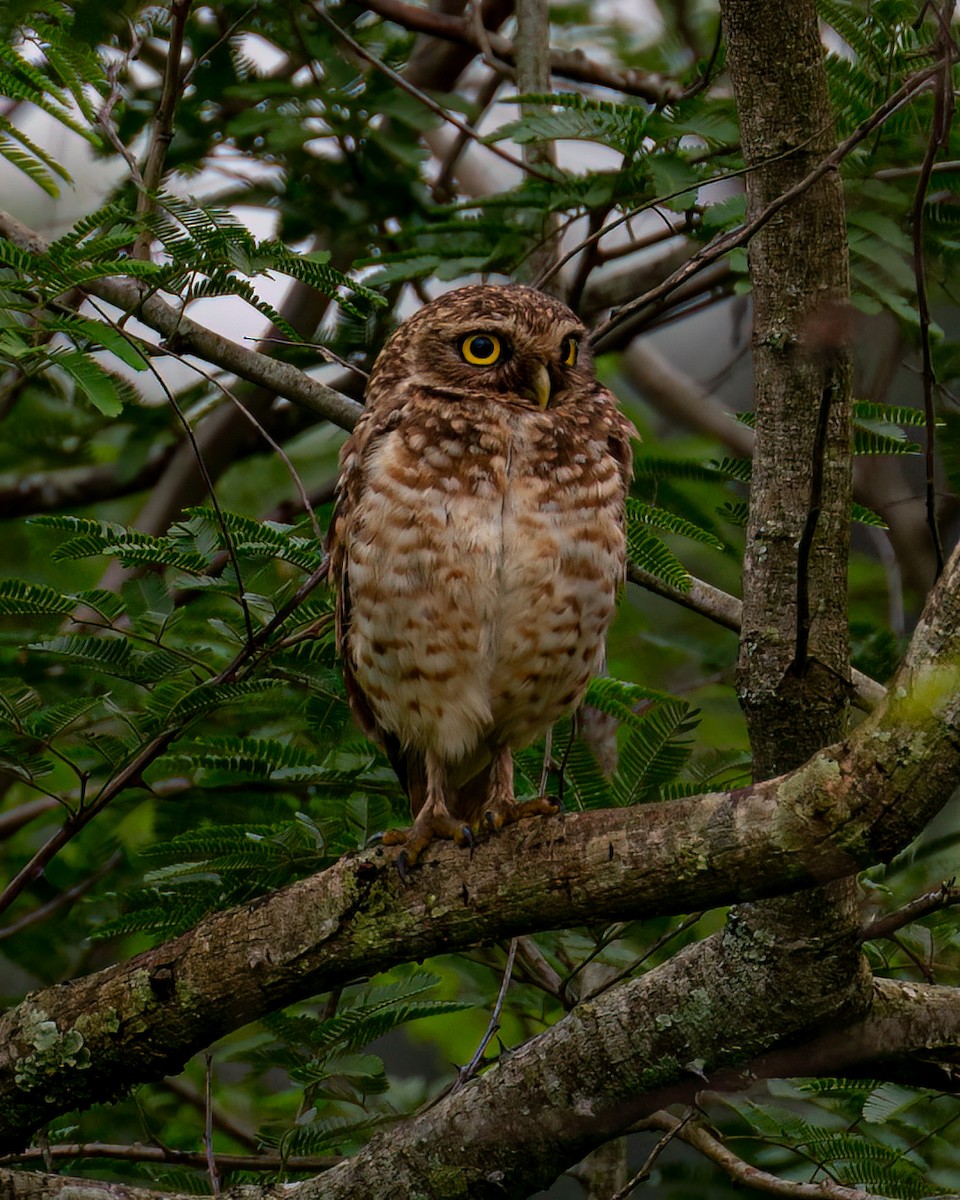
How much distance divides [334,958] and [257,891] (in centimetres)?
71

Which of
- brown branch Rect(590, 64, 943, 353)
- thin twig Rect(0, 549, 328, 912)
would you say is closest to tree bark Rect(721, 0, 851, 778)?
brown branch Rect(590, 64, 943, 353)

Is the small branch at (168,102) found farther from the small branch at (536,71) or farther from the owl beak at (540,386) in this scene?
the small branch at (536,71)

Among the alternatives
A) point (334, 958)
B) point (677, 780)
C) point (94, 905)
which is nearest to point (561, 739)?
point (677, 780)

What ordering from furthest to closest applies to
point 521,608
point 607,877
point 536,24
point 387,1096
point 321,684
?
1. point 536,24
2. point 387,1096
3. point 321,684
4. point 521,608
5. point 607,877

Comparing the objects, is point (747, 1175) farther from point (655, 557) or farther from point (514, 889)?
point (655, 557)

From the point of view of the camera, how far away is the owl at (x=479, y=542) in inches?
116

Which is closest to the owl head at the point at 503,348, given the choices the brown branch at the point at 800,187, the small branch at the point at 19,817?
the brown branch at the point at 800,187

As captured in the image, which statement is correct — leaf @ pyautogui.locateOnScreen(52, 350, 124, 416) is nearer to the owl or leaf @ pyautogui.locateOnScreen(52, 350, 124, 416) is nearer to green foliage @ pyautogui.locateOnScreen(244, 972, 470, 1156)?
the owl

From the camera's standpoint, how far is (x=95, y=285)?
3.31 meters

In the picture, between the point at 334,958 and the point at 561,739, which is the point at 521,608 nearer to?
the point at 561,739

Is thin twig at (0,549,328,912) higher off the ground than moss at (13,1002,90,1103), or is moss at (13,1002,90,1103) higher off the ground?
thin twig at (0,549,328,912)

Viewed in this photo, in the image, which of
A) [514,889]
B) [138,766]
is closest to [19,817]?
→ [138,766]

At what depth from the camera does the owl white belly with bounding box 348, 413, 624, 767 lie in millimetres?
2938

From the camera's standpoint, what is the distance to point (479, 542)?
2912mm
